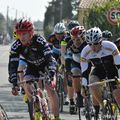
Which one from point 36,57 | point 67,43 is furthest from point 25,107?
point 36,57

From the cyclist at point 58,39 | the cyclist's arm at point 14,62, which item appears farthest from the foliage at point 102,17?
the cyclist's arm at point 14,62

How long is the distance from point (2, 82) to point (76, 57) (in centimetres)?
1085

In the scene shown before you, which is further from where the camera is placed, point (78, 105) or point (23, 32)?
point (78, 105)

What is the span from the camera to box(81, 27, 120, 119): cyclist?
10.4 metres

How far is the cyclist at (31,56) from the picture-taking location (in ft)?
33.7

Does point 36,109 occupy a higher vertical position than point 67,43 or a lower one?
lower

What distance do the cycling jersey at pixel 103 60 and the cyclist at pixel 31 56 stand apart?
55cm

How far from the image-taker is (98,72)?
35.7ft

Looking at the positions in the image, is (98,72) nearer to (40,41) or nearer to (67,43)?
(40,41)

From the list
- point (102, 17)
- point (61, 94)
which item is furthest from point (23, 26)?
point (102, 17)

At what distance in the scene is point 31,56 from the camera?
1084 cm

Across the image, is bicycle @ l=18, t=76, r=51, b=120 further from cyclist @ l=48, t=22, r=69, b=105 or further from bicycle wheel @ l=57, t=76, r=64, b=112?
cyclist @ l=48, t=22, r=69, b=105

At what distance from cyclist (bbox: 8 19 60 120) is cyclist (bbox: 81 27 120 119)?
0.58 metres

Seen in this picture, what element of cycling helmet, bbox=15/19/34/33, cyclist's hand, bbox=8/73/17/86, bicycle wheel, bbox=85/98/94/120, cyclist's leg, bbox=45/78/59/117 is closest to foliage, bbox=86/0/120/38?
bicycle wheel, bbox=85/98/94/120
